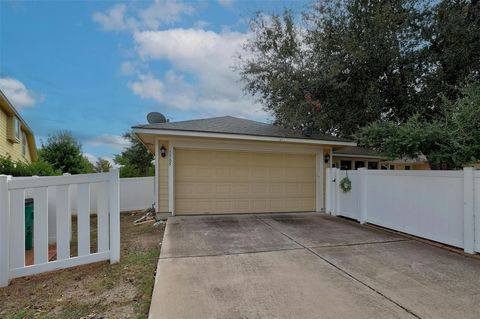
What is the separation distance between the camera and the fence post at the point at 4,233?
10.8ft

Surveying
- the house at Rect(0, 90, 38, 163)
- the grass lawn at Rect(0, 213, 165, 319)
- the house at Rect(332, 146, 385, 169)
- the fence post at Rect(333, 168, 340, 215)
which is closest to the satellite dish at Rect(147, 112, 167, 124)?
the grass lawn at Rect(0, 213, 165, 319)

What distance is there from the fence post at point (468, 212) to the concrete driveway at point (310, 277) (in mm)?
279

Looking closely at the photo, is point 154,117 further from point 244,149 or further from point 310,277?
point 310,277

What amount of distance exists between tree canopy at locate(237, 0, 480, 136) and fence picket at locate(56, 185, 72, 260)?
709 cm

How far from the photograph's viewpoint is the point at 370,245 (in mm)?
4883

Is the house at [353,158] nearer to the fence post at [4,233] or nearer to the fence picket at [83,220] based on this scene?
the fence picket at [83,220]

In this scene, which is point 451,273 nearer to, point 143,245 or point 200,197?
point 143,245

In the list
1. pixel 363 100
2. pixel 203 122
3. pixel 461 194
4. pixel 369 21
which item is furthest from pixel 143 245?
pixel 369 21

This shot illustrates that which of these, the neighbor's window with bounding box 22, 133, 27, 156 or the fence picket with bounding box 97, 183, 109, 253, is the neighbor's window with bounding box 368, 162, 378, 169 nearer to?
the fence picket with bounding box 97, 183, 109, 253

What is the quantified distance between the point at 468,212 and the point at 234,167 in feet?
18.2

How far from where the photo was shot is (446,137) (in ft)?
17.7

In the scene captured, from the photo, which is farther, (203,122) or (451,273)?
(203,122)

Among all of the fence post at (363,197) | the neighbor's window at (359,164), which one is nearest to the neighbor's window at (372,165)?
the neighbor's window at (359,164)

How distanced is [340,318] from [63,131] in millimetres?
18670
